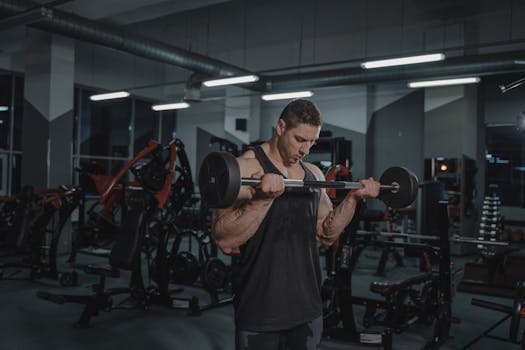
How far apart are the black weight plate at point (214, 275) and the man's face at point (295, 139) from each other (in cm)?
271

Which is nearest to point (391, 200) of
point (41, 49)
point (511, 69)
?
point (511, 69)

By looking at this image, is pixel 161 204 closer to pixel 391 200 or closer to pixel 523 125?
pixel 391 200

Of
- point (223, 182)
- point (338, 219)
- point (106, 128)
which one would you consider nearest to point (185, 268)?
point (338, 219)

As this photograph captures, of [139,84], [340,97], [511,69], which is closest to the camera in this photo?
[511,69]

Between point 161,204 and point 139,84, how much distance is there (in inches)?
266

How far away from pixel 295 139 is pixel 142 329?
2.47 m

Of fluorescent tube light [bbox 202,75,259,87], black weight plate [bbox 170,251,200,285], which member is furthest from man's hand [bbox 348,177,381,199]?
fluorescent tube light [bbox 202,75,259,87]

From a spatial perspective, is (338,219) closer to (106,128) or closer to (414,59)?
(414,59)

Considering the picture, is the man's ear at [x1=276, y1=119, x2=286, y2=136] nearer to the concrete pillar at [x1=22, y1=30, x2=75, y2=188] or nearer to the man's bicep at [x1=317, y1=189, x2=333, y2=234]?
the man's bicep at [x1=317, y1=189, x2=333, y2=234]

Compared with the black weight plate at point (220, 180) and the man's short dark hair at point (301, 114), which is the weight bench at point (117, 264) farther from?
the man's short dark hair at point (301, 114)

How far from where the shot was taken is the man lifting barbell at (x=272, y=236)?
4.26ft

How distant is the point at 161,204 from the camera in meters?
3.67

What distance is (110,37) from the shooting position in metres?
5.77

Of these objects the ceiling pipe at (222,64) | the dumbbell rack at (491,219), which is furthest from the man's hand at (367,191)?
the dumbbell rack at (491,219)
